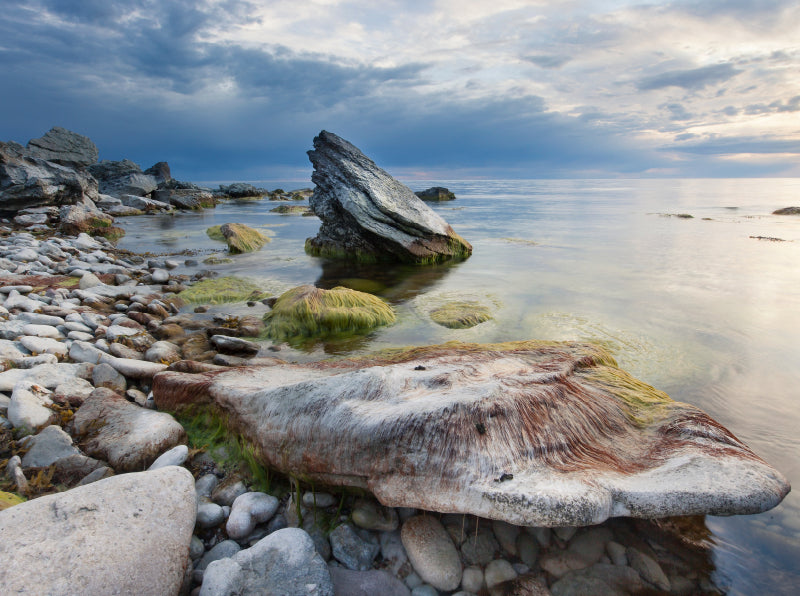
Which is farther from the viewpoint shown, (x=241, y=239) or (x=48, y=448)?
(x=241, y=239)

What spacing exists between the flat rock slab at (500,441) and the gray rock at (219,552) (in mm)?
558

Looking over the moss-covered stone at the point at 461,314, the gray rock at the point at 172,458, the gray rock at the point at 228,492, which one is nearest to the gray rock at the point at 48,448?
the gray rock at the point at 172,458

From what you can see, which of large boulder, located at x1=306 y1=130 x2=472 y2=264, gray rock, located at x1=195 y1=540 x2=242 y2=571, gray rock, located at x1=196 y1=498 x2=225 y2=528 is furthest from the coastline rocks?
large boulder, located at x1=306 y1=130 x2=472 y2=264

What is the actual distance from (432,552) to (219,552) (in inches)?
49.5

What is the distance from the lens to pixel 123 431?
11.1 feet

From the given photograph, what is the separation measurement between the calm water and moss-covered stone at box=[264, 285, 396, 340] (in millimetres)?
480

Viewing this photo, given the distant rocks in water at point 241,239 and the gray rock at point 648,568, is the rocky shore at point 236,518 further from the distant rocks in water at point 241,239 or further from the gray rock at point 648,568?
the distant rocks in water at point 241,239

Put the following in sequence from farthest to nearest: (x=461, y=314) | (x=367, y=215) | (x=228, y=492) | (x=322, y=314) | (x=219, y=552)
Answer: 1. (x=367, y=215)
2. (x=461, y=314)
3. (x=322, y=314)
4. (x=228, y=492)
5. (x=219, y=552)

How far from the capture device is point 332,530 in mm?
2635

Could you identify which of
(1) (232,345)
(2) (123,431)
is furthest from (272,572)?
(1) (232,345)

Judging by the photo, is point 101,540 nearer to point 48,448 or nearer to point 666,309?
point 48,448

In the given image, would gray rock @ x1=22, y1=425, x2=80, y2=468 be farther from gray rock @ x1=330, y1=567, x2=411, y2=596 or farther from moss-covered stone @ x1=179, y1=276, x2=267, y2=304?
moss-covered stone @ x1=179, y1=276, x2=267, y2=304

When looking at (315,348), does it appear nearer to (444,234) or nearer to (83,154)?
(444,234)

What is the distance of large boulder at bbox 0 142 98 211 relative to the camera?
17.4m
